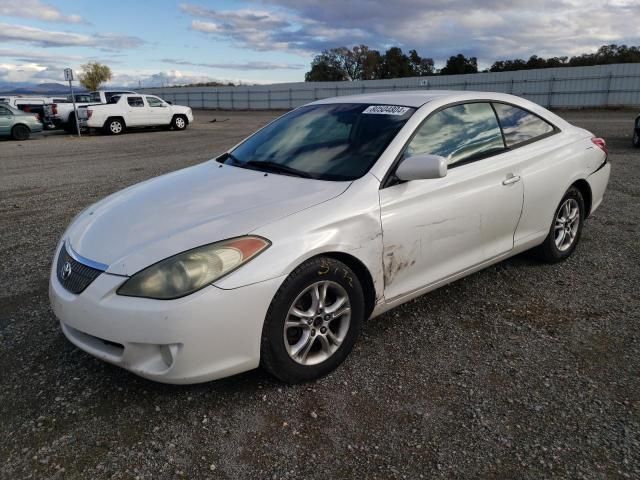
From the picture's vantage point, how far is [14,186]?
9461 millimetres

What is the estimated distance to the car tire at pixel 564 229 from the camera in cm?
444

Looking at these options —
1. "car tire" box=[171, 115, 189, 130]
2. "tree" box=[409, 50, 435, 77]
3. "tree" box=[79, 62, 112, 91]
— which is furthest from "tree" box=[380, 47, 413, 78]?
"car tire" box=[171, 115, 189, 130]

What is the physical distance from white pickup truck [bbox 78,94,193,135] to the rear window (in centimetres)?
1940

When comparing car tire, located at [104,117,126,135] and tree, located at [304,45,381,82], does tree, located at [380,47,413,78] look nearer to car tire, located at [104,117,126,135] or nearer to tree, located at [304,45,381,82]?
tree, located at [304,45,381,82]

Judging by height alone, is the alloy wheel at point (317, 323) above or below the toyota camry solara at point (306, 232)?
below

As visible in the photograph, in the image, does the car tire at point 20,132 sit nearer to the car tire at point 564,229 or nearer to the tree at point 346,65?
the car tire at point 564,229

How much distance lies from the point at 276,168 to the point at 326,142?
1.28 ft

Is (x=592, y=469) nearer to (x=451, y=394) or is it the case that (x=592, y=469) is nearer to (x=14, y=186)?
(x=451, y=394)

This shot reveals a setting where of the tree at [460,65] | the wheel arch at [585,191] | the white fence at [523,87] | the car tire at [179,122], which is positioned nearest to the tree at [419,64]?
the tree at [460,65]

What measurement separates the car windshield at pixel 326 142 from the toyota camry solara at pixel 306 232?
14mm

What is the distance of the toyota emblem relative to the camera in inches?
108

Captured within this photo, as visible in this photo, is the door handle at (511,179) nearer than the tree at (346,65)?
Yes

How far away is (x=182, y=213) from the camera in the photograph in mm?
2889

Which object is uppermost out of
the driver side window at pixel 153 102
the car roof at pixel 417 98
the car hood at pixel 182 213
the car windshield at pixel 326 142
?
the driver side window at pixel 153 102
